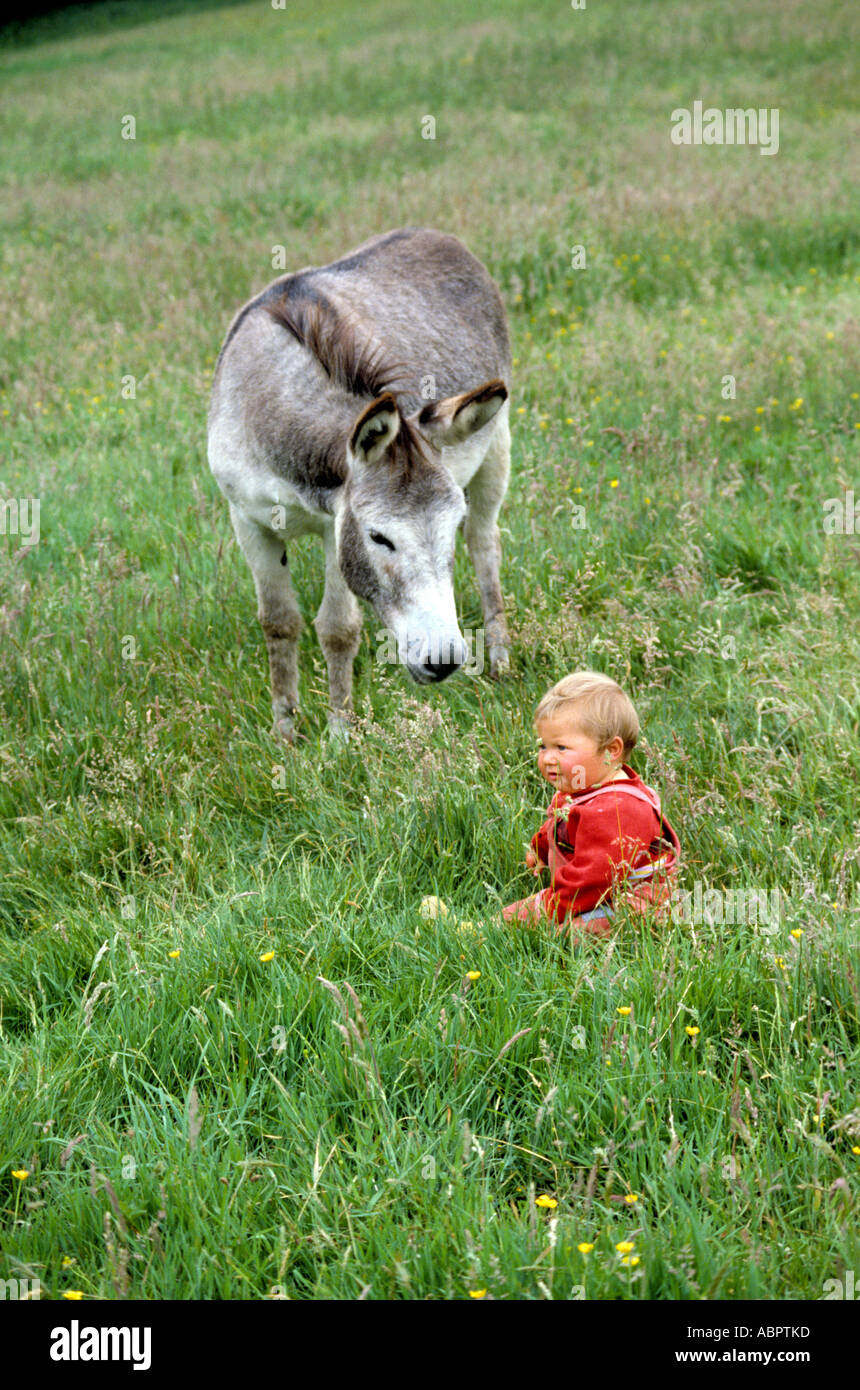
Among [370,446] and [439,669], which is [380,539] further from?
[439,669]

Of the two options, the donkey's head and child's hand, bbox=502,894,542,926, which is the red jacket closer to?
child's hand, bbox=502,894,542,926

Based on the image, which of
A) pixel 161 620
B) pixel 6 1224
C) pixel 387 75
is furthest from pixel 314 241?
pixel 387 75

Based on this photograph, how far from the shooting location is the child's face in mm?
3258

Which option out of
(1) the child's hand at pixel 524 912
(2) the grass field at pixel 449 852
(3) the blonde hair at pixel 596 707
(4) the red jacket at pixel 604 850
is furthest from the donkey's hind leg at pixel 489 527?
(1) the child's hand at pixel 524 912

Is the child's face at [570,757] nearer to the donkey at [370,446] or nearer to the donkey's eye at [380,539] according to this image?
the donkey at [370,446]

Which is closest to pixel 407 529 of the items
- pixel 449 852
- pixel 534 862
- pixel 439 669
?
pixel 439 669

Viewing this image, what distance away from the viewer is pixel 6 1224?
94.1 inches

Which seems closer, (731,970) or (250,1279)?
(250,1279)

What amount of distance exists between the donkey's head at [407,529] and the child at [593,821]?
0.55 m

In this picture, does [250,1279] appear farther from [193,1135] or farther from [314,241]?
[314,241]

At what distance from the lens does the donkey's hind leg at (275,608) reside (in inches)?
193

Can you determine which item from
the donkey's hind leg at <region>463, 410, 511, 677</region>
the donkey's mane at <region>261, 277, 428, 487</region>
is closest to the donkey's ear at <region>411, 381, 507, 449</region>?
the donkey's mane at <region>261, 277, 428, 487</region>

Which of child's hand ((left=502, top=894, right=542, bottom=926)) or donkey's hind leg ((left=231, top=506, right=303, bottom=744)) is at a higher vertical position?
donkey's hind leg ((left=231, top=506, right=303, bottom=744))
